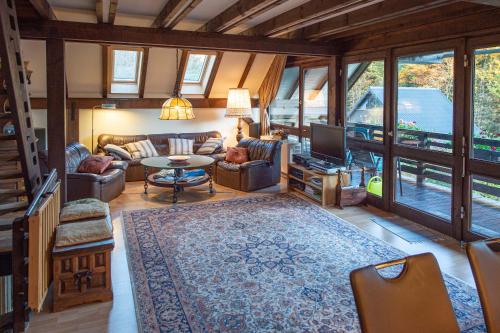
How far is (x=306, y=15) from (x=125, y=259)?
3250mm

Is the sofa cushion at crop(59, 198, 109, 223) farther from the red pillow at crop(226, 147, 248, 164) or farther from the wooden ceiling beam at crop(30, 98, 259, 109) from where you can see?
the wooden ceiling beam at crop(30, 98, 259, 109)

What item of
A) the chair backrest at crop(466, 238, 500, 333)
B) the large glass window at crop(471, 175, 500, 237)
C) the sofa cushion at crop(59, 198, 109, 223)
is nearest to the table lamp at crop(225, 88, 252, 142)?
the sofa cushion at crop(59, 198, 109, 223)

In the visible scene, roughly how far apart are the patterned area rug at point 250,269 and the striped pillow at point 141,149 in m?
2.40

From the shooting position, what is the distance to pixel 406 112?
209 inches

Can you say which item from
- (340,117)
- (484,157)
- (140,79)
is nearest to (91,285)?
(484,157)

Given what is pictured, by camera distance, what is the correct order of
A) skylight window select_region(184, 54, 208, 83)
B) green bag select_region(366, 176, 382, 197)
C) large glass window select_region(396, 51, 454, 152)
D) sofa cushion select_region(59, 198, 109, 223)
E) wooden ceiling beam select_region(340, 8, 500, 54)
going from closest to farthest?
sofa cushion select_region(59, 198, 109, 223) < wooden ceiling beam select_region(340, 8, 500, 54) < large glass window select_region(396, 51, 454, 152) < green bag select_region(366, 176, 382, 197) < skylight window select_region(184, 54, 208, 83)

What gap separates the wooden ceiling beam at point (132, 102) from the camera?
7.52 meters

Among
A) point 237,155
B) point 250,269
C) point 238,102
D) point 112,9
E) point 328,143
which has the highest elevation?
point 112,9

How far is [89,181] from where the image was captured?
5820mm

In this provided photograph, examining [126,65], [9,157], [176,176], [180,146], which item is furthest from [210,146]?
[9,157]

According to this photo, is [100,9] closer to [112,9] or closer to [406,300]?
[112,9]

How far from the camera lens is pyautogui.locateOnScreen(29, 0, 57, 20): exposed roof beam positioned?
12.9 ft

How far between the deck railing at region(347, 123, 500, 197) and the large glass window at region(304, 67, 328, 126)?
4.04 ft

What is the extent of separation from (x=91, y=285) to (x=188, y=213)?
2.45 meters
